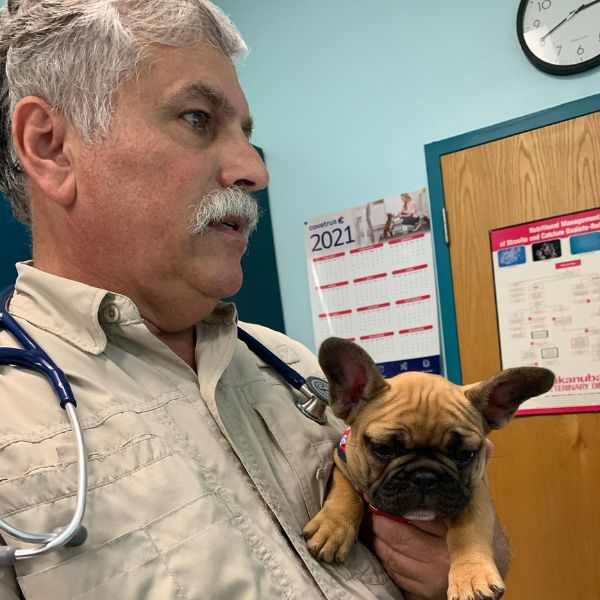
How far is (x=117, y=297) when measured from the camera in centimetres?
92

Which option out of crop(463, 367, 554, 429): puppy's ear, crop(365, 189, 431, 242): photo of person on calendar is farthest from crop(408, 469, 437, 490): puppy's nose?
crop(365, 189, 431, 242): photo of person on calendar

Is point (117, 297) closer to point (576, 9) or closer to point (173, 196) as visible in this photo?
point (173, 196)

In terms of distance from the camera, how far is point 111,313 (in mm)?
919

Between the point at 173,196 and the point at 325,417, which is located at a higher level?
the point at 173,196

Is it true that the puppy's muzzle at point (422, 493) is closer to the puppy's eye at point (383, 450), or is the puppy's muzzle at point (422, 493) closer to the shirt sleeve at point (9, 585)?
the puppy's eye at point (383, 450)

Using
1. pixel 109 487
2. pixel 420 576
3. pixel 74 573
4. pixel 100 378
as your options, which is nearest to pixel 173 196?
pixel 100 378

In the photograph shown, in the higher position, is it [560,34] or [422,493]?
[560,34]

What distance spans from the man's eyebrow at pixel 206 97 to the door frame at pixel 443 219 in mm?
1412

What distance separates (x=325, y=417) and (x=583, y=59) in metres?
1.68

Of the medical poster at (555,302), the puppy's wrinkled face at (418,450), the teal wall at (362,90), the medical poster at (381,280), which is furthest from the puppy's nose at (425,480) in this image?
the teal wall at (362,90)

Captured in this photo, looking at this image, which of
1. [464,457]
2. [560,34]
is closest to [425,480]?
[464,457]

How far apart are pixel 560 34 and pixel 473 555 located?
1.89 metres

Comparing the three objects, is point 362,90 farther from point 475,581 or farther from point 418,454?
point 475,581

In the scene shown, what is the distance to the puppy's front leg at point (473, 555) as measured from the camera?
0.92 metres
